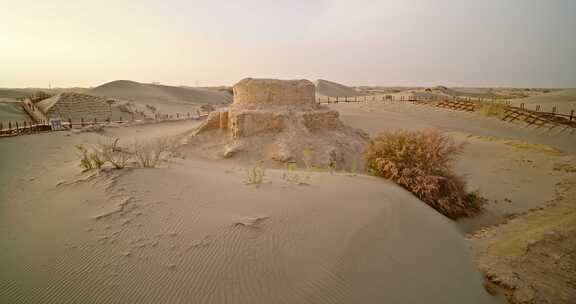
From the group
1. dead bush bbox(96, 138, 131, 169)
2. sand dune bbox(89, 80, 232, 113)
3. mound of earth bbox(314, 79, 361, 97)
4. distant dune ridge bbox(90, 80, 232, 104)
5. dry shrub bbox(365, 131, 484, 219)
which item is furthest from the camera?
mound of earth bbox(314, 79, 361, 97)

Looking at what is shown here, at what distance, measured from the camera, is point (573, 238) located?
3809mm

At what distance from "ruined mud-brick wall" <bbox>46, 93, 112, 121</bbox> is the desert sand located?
53.2ft

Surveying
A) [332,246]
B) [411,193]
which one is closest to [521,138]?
[411,193]

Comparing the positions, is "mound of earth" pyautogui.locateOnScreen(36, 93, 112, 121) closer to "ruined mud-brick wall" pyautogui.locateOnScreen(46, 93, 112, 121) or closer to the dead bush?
"ruined mud-brick wall" pyautogui.locateOnScreen(46, 93, 112, 121)

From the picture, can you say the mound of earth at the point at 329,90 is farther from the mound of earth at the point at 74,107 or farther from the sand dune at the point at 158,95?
the mound of earth at the point at 74,107

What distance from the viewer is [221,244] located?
2990 millimetres

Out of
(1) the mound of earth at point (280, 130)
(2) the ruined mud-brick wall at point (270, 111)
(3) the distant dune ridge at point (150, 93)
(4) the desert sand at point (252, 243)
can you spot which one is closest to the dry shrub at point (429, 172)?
(4) the desert sand at point (252, 243)

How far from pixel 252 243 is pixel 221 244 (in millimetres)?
346

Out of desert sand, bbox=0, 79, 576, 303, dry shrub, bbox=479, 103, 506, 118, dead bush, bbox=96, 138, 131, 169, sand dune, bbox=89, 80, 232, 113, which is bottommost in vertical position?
desert sand, bbox=0, 79, 576, 303

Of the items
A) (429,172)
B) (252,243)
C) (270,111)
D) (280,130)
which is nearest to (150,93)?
(270,111)

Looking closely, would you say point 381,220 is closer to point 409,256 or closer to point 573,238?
point 409,256

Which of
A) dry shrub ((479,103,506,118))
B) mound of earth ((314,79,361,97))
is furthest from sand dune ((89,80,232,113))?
dry shrub ((479,103,506,118))

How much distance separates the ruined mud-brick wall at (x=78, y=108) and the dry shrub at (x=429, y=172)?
21.2 m

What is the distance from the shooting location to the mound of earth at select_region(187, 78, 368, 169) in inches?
367
